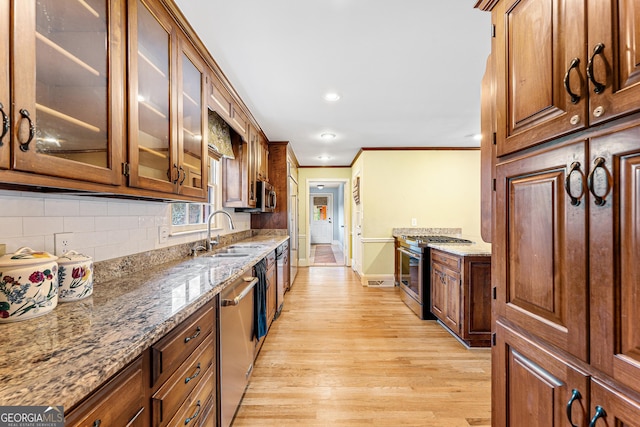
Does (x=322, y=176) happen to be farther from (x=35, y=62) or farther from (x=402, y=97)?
(x=35, y=62)

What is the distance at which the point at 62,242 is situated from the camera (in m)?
1.28

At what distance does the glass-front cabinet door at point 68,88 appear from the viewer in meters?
0.79

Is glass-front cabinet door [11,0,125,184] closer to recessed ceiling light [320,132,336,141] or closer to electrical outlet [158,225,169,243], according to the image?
electrical outlet [158,225,169,243]

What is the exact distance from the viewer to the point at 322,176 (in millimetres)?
6578

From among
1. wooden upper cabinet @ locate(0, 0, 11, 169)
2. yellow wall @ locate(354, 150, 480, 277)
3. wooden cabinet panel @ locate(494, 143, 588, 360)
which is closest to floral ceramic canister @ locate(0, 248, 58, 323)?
wooden upper cabinet @ locate(0, 0, 11, 169)

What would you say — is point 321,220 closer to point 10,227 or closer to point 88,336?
point 10,227

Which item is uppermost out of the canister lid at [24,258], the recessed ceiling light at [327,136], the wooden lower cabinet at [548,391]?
the recessed ceiling light at [327,136]

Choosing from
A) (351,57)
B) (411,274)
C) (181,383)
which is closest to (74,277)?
(181,383)

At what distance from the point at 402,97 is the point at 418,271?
6.75ft

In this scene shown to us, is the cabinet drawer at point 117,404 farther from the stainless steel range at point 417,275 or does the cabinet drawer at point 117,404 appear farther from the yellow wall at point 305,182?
the yellow wall at point 305,182

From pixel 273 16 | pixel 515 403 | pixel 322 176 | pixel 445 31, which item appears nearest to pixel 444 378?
pixel 515 403

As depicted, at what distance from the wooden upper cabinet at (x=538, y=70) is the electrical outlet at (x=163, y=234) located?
6.92 feet

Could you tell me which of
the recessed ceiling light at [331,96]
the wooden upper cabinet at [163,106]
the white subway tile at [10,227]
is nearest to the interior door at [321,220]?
the recessed ceiling light at [331,96]

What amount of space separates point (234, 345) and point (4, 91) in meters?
1.52
